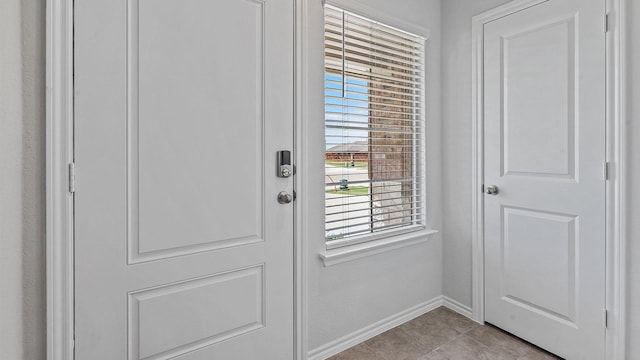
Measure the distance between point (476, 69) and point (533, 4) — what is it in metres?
0.45

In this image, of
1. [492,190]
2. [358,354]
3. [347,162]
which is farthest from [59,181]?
[492,190]

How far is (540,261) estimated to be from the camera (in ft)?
6.19

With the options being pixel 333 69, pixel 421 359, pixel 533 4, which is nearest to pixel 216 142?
pixel 333 69

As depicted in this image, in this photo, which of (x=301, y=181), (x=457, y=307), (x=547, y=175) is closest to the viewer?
(x=301, y=181)

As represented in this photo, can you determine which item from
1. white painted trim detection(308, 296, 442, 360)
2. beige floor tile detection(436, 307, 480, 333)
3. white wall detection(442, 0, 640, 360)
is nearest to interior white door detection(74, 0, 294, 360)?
white painted trim detection(308, 296, 442, 360)

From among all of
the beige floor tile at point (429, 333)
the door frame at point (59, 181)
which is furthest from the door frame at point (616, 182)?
the door frame at point (59, 181)

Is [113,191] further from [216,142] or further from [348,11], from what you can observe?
[348,11]

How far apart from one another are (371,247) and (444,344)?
74 centimetres

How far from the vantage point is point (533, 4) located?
187 cm

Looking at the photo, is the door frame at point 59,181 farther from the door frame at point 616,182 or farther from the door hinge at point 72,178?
the door frame at point 616,182

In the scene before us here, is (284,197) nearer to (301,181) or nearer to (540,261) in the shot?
(301,181)

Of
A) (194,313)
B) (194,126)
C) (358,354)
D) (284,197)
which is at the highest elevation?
(194,126)

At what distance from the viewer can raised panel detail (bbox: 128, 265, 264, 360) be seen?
1.25 meters

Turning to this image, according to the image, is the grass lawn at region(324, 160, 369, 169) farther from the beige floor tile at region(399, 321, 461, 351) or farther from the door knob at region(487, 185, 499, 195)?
the beige floor tile at region(399, 321, 461, 351)
